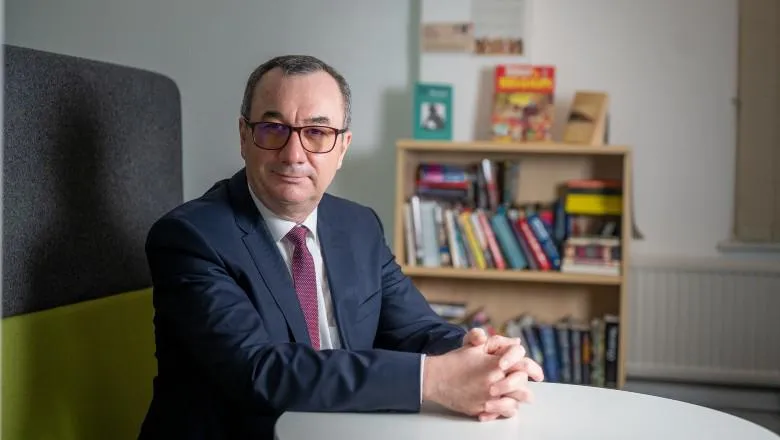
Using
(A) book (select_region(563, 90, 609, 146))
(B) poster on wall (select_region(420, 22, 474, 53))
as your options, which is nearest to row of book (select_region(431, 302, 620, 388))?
(A) book (select_region(563, 90, 609, 146))

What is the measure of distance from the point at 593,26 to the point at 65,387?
2975 mm

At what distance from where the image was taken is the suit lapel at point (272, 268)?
1592 millimetres

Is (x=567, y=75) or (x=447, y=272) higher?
(x=567, y=75)

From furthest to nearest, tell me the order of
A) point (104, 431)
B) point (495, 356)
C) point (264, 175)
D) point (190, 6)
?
point (190, 6) → point (104, 431) → point (264, 175) → point (495, 356)

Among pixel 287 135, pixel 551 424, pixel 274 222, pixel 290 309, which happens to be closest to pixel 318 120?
pixel 287 135

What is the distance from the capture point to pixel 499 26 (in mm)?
3781

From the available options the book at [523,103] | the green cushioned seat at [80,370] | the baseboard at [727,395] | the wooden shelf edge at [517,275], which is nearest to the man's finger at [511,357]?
the green cushioned seat at [80,370]

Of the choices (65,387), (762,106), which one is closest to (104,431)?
(65,387)

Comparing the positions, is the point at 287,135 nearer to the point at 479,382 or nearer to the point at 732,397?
the point at 479,382

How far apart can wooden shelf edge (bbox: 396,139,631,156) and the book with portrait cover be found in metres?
0.12

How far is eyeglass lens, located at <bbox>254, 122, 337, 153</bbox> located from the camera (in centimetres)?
165

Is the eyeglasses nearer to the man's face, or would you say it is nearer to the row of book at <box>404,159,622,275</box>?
the man's face

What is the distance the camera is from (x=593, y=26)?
154 inches

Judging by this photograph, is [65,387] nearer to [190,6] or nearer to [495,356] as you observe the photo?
[495,356]
